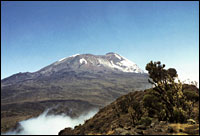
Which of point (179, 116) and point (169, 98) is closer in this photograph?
point (179, 116)

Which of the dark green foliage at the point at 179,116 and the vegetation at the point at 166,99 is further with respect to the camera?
the vegetation at the point at 166,99

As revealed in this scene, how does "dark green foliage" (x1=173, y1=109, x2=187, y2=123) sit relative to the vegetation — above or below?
below

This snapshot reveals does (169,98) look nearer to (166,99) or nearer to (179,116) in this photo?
(166,99)

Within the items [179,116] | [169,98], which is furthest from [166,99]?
[179,116]

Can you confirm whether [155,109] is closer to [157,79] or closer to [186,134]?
[157,79]

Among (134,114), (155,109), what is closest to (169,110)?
(155,109)

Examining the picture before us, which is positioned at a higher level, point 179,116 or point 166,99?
point 166,99

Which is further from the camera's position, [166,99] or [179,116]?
[166,99]

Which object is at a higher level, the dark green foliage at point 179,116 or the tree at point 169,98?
the tree at point 169,98

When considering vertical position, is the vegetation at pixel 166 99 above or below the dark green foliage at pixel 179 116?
above

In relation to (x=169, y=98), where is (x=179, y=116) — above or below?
below

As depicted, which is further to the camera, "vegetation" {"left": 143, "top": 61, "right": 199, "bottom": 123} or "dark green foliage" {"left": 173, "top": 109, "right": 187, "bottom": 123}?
"vegetation" {"left": 143, "top": 61, "right": 199, "bottom": 123}
